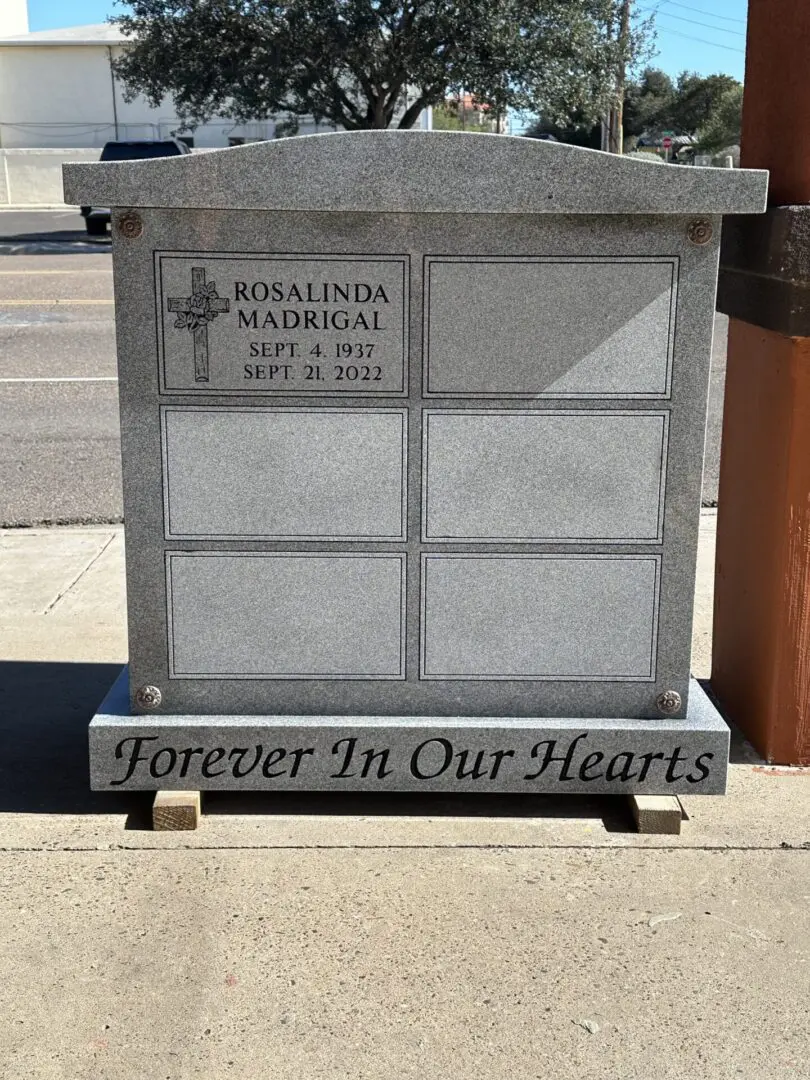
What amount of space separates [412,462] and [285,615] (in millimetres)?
546

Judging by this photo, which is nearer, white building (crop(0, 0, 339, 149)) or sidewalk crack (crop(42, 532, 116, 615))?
sidewalk crack (crop(42, 532, 116, 615))

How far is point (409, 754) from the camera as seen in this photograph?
3.49 metres

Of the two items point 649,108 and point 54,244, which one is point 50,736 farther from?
point 649,108

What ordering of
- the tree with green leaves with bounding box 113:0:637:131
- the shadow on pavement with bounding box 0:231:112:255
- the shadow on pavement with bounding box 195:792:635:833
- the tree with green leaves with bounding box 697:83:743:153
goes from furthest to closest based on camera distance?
the tree with green leaves with bounding box 697:83:743:153 < the shadow on pavement with bounding box 0:231:112:255 < the tree with green leaves with bounding box 113:0:637:131 < the shadow on pavement with bounding box 195:792:635:833

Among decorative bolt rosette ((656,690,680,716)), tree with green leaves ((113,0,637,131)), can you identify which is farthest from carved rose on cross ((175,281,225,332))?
tree with green leaves ((113,0,637,131))

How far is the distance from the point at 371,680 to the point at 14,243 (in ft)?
85.0

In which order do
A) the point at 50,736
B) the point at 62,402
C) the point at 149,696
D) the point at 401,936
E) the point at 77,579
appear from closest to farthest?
the point at 401,936
the point at 149,696
the point at 50,736
the point at 77,579
the point at 62,402

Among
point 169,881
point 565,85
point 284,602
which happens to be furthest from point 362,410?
point 565,85

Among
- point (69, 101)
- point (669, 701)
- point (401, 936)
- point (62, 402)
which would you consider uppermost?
point (69, 101)

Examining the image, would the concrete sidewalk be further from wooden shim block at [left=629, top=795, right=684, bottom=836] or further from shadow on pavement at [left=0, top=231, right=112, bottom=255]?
shadow on pavement at [left=0, top=231, right=112, bottom=255]

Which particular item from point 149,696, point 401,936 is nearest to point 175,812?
point 149,696

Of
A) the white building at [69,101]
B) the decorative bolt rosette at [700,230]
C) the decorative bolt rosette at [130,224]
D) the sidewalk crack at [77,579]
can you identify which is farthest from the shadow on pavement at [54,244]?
the white building at [69,101]

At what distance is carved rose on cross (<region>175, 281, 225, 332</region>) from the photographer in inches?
129

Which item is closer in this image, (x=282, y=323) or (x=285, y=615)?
(x=282, y=323)
